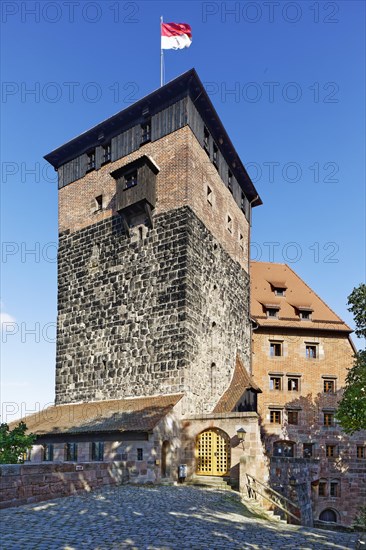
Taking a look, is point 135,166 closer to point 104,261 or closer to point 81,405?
point 104,261

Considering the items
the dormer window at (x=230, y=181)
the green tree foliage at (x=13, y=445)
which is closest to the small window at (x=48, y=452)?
the green tree foliage at (x=13, y=445)

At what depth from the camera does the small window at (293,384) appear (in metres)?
34.5

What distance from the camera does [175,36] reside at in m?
27.4

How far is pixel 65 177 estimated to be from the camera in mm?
31984

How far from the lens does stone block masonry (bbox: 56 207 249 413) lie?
23.9 meters

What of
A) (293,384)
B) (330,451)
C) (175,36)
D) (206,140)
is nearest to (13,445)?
(206,140)

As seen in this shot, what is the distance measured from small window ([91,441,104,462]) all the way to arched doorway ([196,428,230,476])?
162 inches

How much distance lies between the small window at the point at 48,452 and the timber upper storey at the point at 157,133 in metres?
15.4

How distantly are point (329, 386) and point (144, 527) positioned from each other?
85.1 ft

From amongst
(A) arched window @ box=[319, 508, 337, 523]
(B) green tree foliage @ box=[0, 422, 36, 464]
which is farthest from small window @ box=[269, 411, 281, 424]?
(B) green tree foliage @ box=[0, 422, 36, 464]

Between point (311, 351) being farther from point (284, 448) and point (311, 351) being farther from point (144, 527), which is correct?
point (144, 527)

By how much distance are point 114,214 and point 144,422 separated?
39.5 feet

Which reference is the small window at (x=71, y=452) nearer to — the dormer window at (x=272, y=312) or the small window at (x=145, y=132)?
the small window at (x=145, y=132)

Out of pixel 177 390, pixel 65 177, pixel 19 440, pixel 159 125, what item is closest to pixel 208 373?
pixel 177 390
